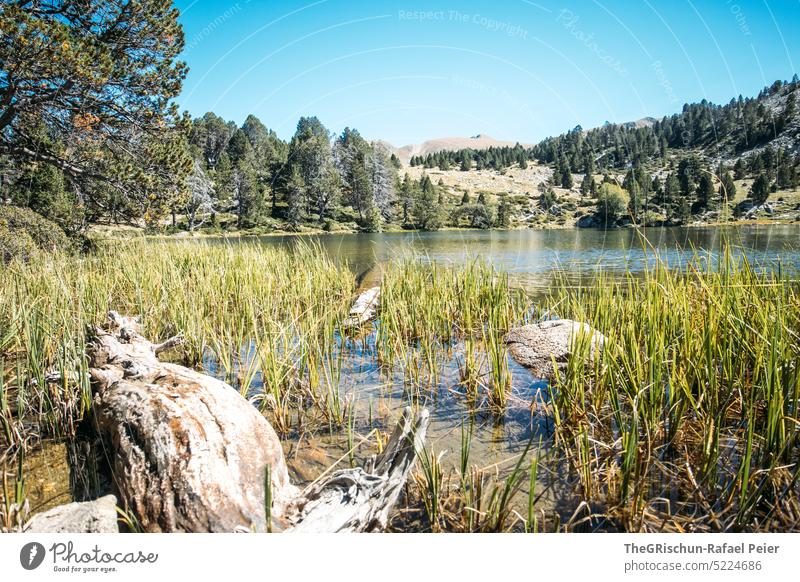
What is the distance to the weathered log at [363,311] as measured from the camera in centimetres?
623

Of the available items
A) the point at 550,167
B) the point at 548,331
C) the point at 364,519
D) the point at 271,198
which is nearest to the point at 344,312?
the point at 548,331

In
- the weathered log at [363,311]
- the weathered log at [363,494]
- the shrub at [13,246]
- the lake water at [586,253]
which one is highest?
the shrub at [13,246]

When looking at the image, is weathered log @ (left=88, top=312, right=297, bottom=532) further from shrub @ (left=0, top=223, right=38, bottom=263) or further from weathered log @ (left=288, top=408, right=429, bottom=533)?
shrub @ (left=0, top=223, right=38, bottom=263)

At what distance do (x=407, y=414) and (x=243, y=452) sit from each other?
0.94 metres

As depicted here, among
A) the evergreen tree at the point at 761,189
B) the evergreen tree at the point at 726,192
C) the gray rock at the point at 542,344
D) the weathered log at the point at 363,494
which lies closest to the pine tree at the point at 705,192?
the evergreen tree at the point at 761,189

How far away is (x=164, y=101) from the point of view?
10.4m

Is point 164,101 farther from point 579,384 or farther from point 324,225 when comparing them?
point 324,225

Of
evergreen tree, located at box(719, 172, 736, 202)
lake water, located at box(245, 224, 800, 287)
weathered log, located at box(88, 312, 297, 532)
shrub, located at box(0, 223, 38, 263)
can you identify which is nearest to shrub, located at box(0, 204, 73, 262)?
shrub, located at box(0, 223, 38, 263)

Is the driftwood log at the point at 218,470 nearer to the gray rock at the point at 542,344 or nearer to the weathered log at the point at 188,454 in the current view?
the weathered log at the point at 188,454

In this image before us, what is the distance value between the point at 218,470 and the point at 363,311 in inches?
182

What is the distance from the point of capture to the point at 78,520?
176 cm
